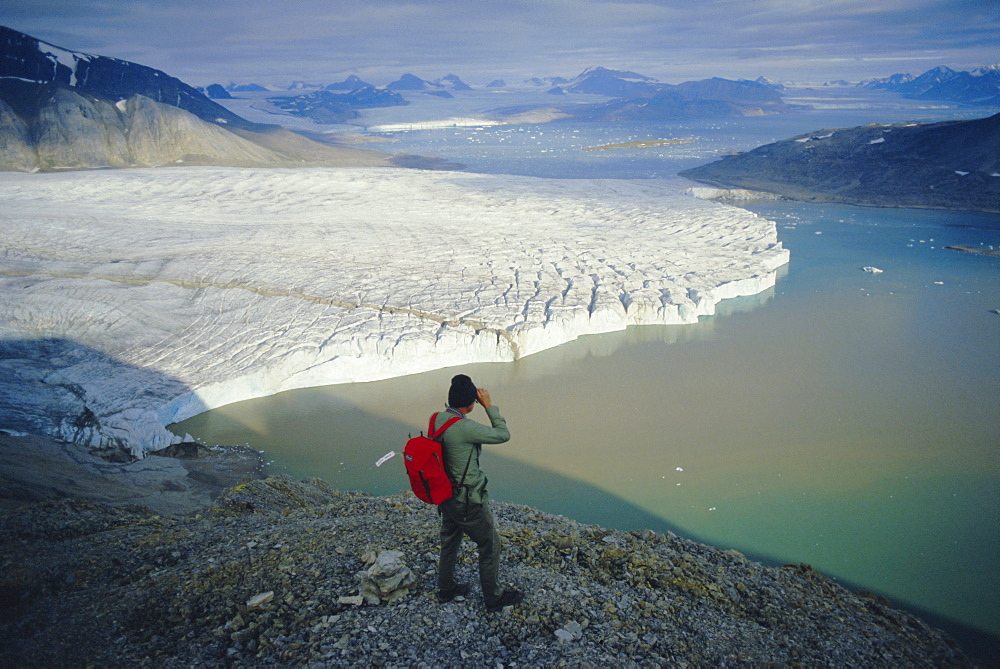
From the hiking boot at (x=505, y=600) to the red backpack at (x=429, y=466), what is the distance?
2.37 feet

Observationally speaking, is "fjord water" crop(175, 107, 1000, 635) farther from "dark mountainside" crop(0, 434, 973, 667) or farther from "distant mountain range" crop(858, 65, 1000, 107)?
"distant mountain range" crop(858, 65, 1000, 107)

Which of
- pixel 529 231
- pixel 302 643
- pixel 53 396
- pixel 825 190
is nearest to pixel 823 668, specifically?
pixel 302 643

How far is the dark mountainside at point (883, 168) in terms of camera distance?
25.3m

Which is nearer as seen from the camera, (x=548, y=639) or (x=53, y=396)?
(x=548, y=639)

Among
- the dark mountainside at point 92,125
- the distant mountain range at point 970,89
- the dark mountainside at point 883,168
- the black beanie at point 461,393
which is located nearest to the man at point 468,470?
the black beanie at point 461,393

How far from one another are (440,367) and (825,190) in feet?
82.6

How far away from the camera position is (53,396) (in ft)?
25.5

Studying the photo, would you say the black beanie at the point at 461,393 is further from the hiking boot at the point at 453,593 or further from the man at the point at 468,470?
the hiking boot at the point at 453,593

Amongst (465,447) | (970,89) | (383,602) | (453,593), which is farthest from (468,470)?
(970,89)

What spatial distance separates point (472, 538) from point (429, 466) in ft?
1.36

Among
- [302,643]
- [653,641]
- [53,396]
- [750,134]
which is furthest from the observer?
[750,134]

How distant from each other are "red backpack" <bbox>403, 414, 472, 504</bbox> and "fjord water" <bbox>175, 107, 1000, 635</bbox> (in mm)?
3962

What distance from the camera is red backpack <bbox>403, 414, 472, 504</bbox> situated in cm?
271

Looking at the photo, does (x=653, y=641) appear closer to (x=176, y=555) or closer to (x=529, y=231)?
(x=176, y=555)
